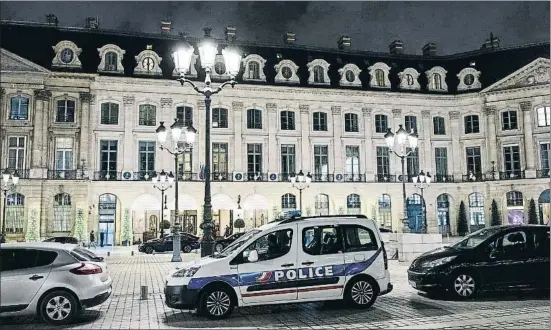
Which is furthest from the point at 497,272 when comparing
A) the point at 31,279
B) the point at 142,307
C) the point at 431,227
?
the point at 431,227

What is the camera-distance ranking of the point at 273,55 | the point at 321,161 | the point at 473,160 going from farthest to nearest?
the point at 473,160
the point at 273,55
the point at 321,161

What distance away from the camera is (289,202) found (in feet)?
130

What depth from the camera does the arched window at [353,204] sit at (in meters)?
41.0

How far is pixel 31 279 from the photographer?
8.55 metres

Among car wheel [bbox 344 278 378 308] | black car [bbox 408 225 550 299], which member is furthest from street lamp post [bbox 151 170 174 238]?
car wheel [bbox 344 278 378 308]

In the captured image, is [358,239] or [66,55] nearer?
[358,239]

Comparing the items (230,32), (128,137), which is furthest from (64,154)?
(230,32)

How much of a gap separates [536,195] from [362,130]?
14.7 metres

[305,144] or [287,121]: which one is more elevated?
[287,121]

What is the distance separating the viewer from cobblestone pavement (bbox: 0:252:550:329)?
8297 mm

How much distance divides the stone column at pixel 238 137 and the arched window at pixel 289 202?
12.9 ft

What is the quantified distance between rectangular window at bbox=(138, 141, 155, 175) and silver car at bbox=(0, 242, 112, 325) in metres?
29.2

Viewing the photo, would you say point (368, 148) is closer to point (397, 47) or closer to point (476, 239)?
point (397, 47)

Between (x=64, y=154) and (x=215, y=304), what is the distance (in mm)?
A: 30759
